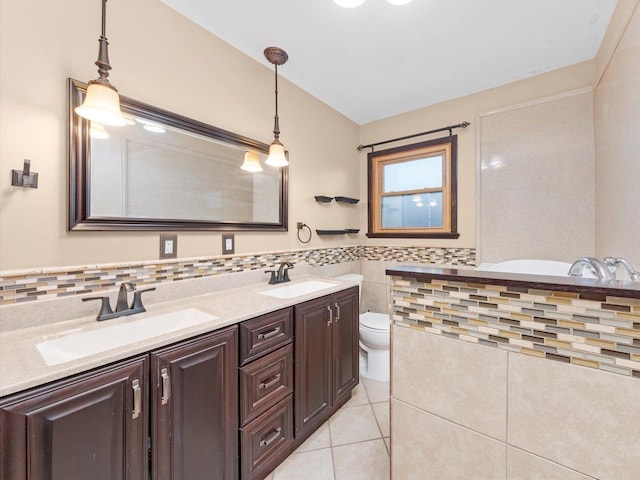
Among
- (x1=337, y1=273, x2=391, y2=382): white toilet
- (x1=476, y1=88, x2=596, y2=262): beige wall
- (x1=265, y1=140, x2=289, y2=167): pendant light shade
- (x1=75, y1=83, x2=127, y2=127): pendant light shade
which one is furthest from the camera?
(x1=337, y1=273, x2=391, y2=382): white toilet

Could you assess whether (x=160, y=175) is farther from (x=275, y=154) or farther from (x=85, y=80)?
(x=275, y=154)

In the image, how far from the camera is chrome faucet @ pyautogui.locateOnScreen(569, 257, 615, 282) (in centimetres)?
68

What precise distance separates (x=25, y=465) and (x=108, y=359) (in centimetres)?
29

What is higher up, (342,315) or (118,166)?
(118,166)

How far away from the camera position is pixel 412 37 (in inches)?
71.1

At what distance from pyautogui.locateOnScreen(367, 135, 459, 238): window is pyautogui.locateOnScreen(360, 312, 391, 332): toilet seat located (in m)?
0.91

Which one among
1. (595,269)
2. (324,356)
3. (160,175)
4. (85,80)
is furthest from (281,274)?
(595,269)

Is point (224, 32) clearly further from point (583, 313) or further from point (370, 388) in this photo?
point (370, 388)

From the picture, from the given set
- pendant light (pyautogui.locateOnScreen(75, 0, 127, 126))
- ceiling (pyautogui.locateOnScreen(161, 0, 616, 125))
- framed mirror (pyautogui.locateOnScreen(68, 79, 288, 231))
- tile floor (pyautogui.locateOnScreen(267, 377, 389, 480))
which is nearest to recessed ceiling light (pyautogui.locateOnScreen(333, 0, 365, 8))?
ceiling (pyautogui.locateOnScreen(161, 0, 616, 125))

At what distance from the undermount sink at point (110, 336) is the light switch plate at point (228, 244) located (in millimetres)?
501

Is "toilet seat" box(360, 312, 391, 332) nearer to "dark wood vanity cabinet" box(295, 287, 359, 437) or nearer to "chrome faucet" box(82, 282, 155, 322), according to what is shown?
"dark wood vanity cabinet" box(295, 287, 359, 437)

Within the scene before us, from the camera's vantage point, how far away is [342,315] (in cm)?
193

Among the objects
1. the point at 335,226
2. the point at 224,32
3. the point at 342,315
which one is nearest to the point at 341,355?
the point at 342,315

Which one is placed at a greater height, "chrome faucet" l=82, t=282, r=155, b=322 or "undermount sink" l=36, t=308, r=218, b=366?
"chrome faucet" l=82, t=282, r=155, b=322
